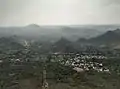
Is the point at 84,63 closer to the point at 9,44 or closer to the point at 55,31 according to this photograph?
the point at 55,31

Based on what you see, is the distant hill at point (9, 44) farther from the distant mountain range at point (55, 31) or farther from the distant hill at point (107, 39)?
the distant hill at point (107, 39)

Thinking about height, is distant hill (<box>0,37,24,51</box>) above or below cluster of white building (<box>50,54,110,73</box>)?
above

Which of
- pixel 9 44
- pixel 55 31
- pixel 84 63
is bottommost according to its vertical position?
pixel 84 63

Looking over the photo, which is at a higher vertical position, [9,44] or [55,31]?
[55,31]

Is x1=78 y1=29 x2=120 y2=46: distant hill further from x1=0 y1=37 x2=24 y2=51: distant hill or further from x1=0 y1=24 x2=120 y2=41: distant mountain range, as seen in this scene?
x1=0 y1=37 x2=24 y2=51: distant hill

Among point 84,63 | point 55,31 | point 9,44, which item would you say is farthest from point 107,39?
point 9,44

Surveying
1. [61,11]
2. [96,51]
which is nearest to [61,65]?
[96,51]

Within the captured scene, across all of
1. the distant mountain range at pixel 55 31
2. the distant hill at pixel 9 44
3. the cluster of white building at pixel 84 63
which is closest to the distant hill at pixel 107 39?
the distant mountain range at pixel 55 31

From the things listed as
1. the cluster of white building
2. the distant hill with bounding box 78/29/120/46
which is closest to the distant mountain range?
the distant hill with bounding box 78/29/120/46
